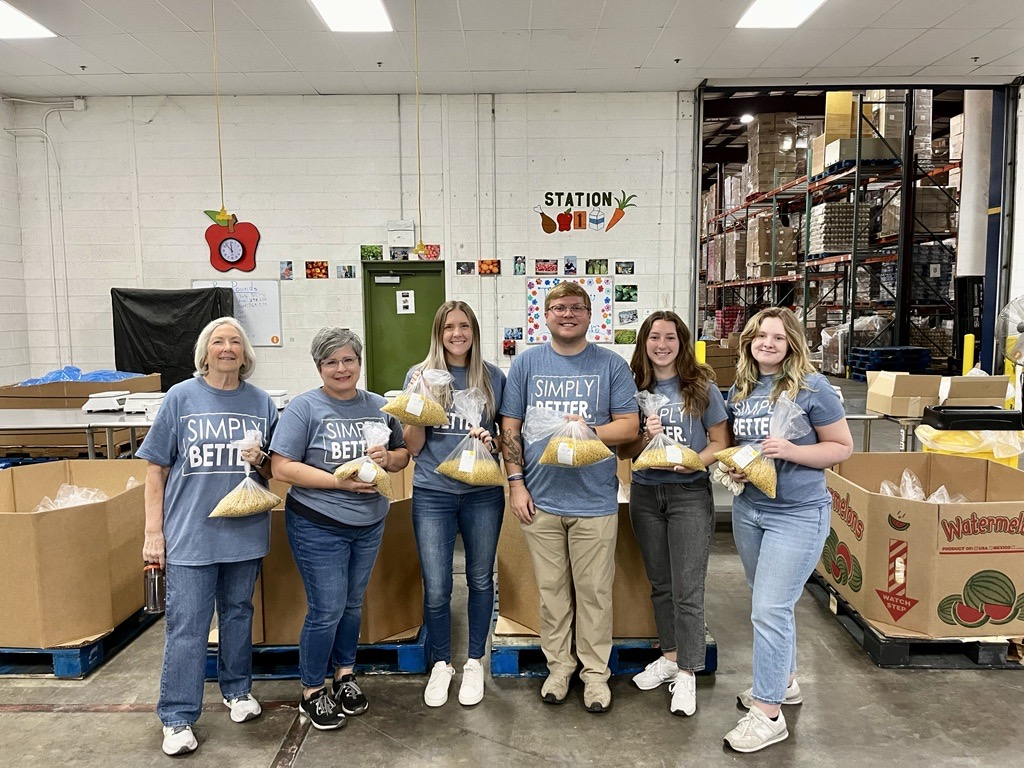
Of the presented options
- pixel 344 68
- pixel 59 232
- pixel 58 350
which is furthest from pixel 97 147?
pixel 344 68

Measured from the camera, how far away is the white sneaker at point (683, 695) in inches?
Result: 96.6

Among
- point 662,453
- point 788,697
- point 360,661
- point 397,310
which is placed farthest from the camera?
point 397,310

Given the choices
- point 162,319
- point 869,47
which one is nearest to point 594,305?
point 869,47

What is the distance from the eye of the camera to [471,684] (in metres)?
2.58

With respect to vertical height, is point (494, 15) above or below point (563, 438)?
above

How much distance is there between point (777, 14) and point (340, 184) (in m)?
4.01

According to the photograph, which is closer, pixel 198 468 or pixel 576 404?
pixel 198 468

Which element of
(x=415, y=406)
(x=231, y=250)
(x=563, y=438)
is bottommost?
(x=563, y=438)

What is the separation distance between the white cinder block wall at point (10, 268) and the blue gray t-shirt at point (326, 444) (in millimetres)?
5871

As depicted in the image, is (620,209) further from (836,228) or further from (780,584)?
(780,584)

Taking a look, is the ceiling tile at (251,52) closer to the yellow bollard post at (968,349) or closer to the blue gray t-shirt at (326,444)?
the blue gray t-shirt at (326,444)

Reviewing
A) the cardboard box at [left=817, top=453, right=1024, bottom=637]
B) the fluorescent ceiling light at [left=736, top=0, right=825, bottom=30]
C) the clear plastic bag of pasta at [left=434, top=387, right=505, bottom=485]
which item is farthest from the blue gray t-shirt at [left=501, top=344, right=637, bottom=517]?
the fluorescent ceiling light at [left=736, top=0, right=825, bottom=30]

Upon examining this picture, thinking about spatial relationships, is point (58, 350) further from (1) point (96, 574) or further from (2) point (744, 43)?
(2) point (744, 43)

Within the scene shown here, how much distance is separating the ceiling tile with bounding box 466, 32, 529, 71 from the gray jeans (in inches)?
159
